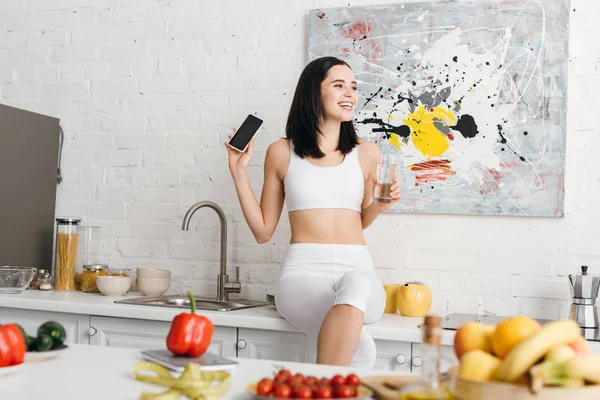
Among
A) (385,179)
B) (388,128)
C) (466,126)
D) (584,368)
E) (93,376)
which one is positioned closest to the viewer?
(584,368)

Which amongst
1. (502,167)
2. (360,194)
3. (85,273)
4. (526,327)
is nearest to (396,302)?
(360,194)

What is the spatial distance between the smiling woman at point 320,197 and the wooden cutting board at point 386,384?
1.23 meters

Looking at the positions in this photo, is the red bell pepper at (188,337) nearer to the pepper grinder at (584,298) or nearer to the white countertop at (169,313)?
the white countertop at (169,313)

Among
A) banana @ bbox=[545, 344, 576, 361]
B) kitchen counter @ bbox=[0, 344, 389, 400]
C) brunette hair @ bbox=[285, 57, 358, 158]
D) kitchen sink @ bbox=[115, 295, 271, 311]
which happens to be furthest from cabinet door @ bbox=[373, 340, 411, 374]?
banana @ bbox=[545, 344, 576, 361]

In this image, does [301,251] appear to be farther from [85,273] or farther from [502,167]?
[85,273]

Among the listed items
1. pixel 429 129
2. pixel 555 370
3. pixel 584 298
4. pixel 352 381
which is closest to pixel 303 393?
pixel 352 381

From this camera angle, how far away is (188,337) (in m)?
1.46

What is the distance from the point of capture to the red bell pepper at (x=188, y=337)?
146 centimetres

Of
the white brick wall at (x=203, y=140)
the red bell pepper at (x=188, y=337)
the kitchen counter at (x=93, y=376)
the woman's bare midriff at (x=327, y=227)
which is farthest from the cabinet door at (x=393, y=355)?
the red bell pepper at (x=188, y=337)

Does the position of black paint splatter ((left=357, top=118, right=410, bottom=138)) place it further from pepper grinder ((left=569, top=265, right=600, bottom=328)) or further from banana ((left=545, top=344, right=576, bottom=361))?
banana ((left=545, top=344, right=576, bottom=361))

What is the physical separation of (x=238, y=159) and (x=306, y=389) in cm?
190

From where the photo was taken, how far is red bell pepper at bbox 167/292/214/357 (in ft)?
4.80

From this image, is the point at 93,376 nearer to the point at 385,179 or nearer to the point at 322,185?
the point at 385,179

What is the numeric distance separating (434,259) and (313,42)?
110 centimetres
